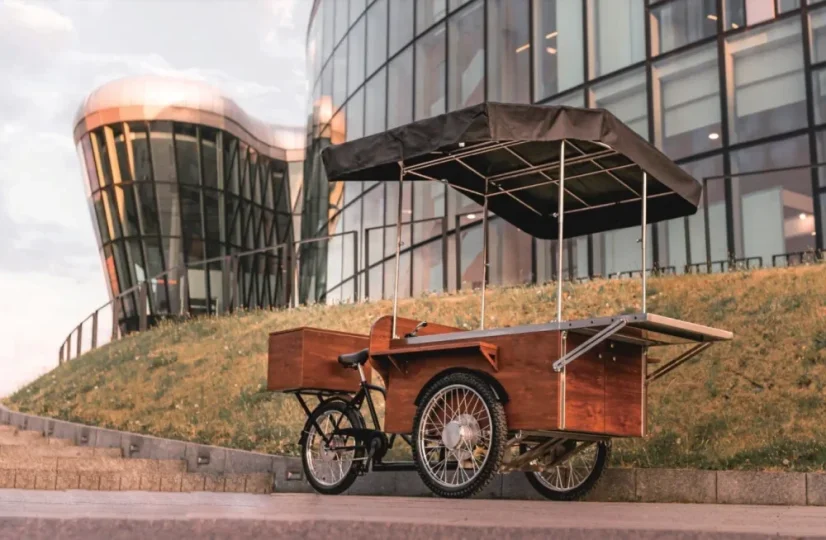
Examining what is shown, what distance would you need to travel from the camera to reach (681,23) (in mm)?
19516

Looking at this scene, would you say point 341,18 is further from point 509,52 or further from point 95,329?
point 95,329

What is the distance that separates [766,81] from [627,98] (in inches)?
116

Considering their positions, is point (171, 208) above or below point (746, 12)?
above

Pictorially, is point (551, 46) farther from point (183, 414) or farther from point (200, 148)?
point (200, 148)

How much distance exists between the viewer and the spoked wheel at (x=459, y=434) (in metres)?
6.81

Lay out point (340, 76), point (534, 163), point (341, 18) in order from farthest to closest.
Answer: point (341, 18) < point (340, 76) < point (534, 163)

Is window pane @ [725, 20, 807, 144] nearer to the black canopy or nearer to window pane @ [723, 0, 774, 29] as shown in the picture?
window pane @ [723, 0, 774, 29]

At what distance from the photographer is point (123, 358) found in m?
18.3

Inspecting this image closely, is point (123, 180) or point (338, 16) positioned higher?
point (338, 16)

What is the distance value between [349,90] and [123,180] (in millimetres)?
15495

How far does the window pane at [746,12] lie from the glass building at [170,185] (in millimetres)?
24763

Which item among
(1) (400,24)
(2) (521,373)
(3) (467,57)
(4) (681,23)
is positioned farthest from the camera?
(1) (400,24)

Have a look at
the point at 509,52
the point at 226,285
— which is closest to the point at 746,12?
the point at 509,52

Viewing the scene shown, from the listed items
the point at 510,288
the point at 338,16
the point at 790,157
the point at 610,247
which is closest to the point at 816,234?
the point at 790,157
